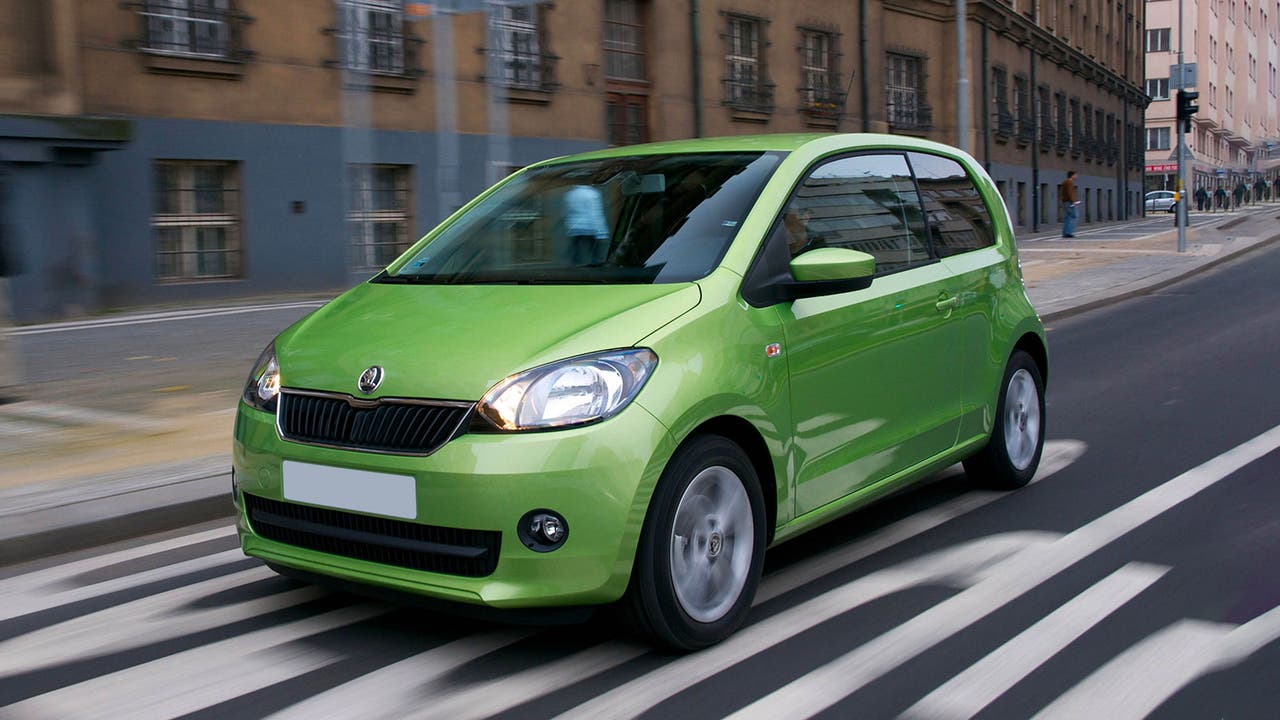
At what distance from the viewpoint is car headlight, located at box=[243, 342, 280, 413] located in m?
4.00

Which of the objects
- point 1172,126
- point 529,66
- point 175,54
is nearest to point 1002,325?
point 175,54

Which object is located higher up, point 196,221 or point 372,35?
point 372,35

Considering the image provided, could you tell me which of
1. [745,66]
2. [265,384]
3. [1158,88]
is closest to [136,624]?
[265,384]

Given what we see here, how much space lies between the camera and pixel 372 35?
17.5 metres

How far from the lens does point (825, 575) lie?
15.1 ft

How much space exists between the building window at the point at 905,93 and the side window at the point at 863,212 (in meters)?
26.1

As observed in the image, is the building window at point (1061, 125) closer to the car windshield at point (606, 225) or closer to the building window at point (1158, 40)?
the car windshield at point (606, 225)

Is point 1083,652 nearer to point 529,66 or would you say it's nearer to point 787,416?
point 787,416

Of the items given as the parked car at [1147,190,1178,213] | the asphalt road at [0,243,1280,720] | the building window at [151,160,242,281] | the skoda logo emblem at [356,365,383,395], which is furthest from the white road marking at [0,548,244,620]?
the parked car at [1147,190,1178,213]

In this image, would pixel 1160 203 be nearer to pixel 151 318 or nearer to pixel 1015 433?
pixel 151 318

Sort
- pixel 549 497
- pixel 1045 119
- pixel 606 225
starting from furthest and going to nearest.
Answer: pixel 1045 119 < pixel 606 225 < pixel 549 497

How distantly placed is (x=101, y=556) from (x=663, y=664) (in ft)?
8.75

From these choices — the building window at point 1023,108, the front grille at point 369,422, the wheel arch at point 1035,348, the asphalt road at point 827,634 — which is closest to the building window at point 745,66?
the building window at point 1023,108

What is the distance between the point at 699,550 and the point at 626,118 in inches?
759
